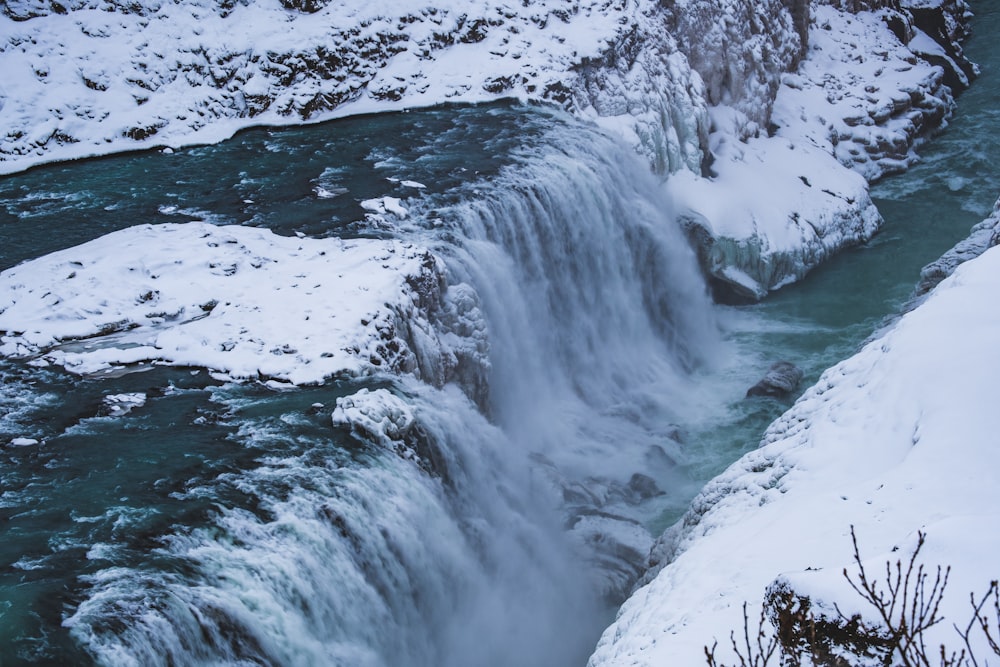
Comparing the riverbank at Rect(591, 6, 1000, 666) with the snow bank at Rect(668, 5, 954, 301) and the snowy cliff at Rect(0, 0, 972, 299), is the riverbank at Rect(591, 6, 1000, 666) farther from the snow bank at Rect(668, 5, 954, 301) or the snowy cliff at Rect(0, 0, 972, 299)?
the snowy cliff at Rect(0, 0, 972, 299)

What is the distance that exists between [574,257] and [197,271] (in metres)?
6.39

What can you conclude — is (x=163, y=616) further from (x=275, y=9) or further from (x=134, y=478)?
(x=275, y=9)

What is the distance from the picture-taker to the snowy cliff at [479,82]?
17766 millimetres

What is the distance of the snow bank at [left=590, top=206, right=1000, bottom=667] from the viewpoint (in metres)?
4.98

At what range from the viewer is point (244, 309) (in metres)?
10.8

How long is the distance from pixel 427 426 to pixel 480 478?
1276 mm

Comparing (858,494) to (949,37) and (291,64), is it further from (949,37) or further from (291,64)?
(949,37)

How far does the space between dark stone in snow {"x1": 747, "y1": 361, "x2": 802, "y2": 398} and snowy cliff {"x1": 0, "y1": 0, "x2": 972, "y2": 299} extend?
3.41 meters

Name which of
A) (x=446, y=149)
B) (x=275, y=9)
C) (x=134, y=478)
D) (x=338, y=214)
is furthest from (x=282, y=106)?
(x=134, y=478)

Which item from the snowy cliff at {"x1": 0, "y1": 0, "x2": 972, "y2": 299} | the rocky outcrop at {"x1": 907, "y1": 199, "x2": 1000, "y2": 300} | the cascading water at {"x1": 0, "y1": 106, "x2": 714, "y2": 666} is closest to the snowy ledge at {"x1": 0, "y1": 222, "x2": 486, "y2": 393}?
the cascading water at {"x1": 0, "y1": 106, "x2": 714, "y2": 666}

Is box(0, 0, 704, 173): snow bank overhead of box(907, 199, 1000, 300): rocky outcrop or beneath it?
overhead

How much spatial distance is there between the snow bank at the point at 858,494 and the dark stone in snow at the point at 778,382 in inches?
218

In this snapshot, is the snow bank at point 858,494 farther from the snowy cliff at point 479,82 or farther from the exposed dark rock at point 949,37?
the exposed dark rock at point 949,37

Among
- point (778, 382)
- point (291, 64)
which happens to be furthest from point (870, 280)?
point (291, 64)
